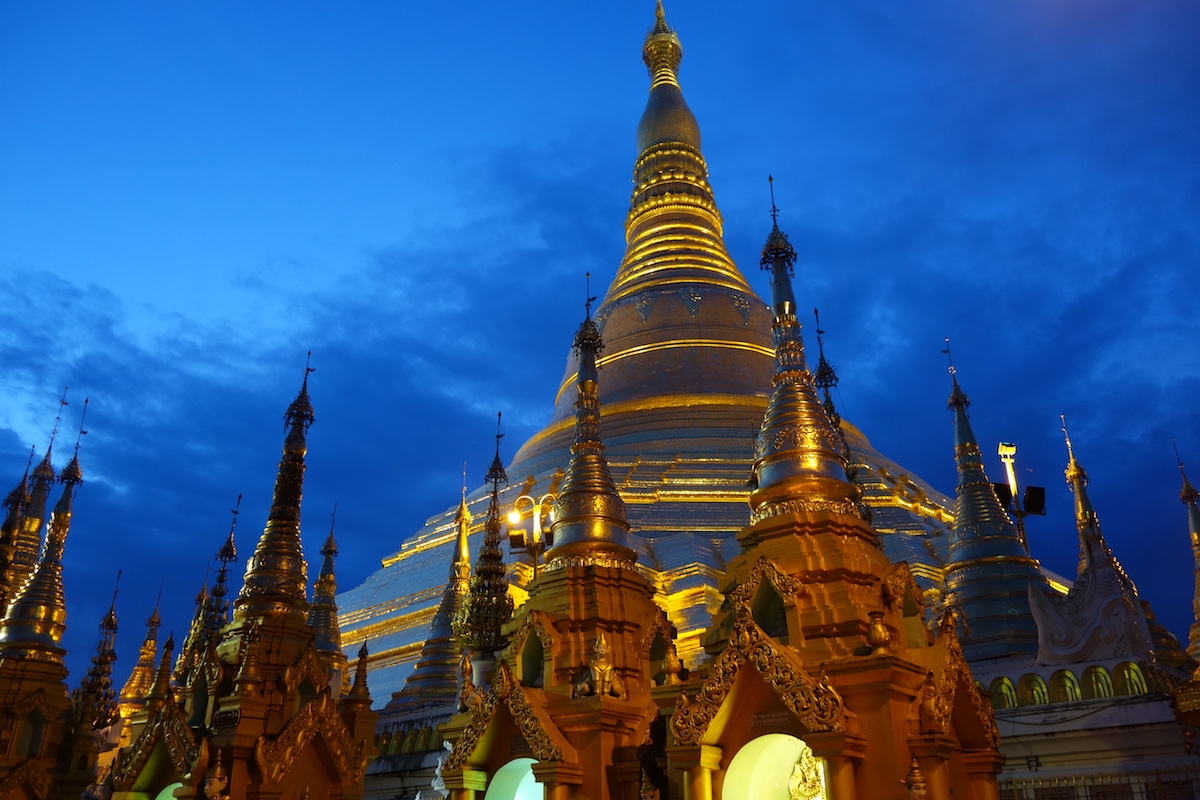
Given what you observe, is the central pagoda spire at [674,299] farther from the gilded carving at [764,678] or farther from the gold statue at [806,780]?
the gilded carving at [764,678]

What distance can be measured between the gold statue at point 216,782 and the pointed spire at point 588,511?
14.1 feet

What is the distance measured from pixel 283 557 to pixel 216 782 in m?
3.23

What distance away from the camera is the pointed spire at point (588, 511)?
11.7m

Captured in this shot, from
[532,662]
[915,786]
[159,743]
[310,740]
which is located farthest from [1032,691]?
[159,743]

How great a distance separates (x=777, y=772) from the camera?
9031mm

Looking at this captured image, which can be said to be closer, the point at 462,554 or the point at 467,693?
the point at 467,693

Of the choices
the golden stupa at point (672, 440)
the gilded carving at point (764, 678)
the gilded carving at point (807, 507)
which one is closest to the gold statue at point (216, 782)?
the gilded carving at point (764, 678)

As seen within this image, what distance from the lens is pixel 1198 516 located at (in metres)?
20.3

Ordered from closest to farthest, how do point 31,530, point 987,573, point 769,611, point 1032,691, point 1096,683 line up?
point 769,611 < point 1096,683 < point 1032,691 < point 987,573 < point 31,530

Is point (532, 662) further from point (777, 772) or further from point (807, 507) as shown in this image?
point (807, 507)

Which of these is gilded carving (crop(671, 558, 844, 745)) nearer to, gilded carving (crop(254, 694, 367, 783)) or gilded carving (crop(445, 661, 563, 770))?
gilded carving (crop(445, 661, 563, 770))

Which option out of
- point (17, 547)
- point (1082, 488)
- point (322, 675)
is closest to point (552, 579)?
point (322, 675)

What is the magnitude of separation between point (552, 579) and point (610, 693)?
2053 mm

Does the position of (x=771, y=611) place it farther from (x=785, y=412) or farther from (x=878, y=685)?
(x=785, y=412)
